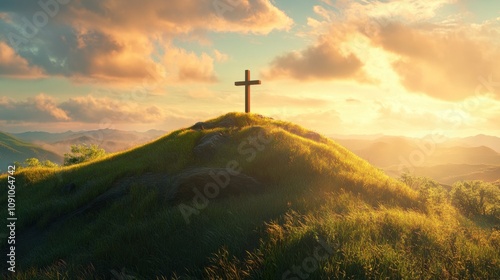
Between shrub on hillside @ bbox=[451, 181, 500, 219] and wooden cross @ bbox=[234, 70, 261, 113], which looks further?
wooden cross @ bbox=[234, 70, 261, 113]

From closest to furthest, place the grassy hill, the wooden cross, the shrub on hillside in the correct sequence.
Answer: the grassy hill
the shrub on hillside
the wooden cross

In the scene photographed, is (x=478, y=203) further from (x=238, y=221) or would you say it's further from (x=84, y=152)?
(x=84, y=152)

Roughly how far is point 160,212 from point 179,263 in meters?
4.91

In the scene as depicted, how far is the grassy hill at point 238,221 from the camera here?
732cm

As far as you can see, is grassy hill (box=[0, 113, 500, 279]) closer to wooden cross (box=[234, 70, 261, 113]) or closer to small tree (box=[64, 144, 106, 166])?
wooden cross (box=[234, 70, 261, 113])

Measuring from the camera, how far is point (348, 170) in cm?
1791

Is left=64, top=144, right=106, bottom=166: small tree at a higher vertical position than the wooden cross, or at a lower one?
lower

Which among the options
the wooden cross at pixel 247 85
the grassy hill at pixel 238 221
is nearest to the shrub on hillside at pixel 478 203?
the grassy hill at pixel 238 221

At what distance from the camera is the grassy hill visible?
7.32 metres

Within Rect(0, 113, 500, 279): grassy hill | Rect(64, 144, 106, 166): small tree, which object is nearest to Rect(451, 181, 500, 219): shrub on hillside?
Rect(0, 113, 500, 279): grassy hill

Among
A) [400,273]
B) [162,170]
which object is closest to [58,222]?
[162,170]

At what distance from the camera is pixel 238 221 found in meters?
10.2

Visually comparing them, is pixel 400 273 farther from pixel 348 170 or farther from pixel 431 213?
pixel 348 170

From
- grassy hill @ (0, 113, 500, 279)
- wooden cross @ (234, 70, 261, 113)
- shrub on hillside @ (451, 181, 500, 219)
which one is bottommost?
shrub on hillside @ (451, 181, 500, 219)
